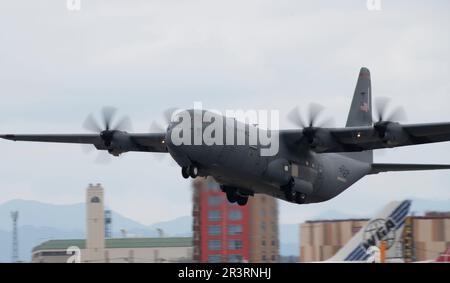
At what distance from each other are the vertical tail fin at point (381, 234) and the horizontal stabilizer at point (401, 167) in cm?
607

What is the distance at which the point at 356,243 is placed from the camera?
27.5 m

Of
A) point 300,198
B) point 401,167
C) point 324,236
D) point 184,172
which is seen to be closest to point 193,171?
point 184,172

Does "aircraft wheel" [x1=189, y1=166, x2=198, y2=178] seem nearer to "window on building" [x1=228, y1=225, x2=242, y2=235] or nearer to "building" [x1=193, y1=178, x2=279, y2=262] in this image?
"building" [x1=193, y1=178, x2=279, y2=262]

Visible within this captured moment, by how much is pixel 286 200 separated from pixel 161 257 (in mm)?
8367

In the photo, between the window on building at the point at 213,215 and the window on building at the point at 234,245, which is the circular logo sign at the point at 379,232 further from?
the window on building at the point at 213,215

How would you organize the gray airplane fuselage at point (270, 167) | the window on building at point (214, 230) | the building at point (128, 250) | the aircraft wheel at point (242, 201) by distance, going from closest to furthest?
the building at point (128, 250) → the window on building at point (214, 230) → the gray airplane fuselage at point (270, 167) → the aircraft wheel at point (242, 201)

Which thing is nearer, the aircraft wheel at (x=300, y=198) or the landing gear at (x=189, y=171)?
the landing gear at (x=189, y=171)

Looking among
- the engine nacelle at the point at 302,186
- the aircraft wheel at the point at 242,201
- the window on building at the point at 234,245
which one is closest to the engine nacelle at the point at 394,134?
the engine nacelle at the point at 302,186

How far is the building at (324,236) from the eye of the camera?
2981 cm

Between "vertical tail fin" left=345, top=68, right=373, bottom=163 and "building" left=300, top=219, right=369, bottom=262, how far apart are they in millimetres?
11212

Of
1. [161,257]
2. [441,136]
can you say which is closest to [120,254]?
[161,257]

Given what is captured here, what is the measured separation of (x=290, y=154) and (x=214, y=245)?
7994 mm
